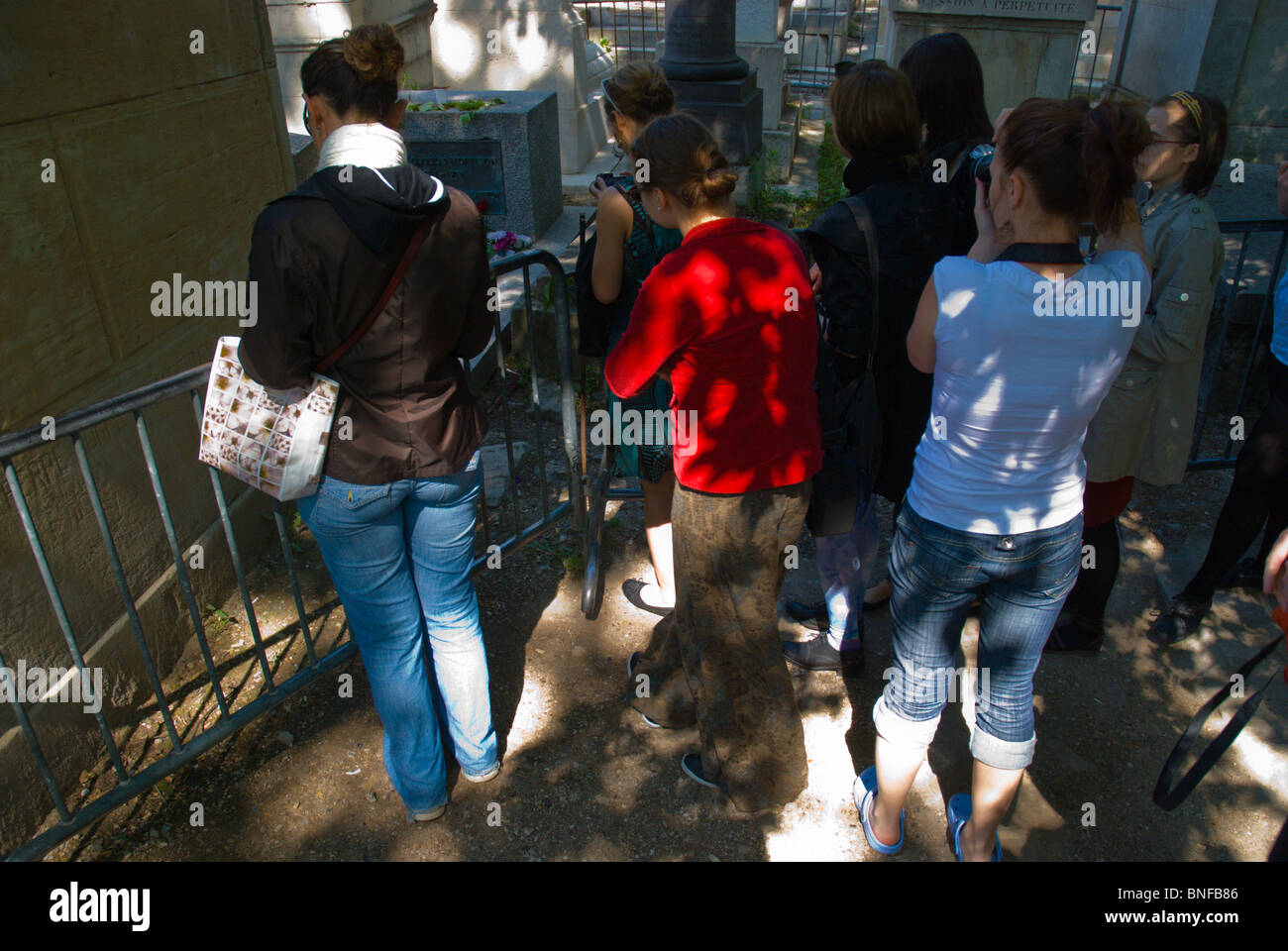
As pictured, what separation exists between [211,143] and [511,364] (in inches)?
100

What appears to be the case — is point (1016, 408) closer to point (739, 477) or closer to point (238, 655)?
point (739, 477)

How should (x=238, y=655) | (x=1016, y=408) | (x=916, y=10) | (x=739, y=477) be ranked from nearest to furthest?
(x=1016, y=408), (x=739, y=477), (x=238, y=655), (x=916, y=10)

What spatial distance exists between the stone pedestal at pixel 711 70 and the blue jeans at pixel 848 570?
222 inches

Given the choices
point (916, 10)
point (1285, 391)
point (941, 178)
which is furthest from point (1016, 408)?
point (916, 10)

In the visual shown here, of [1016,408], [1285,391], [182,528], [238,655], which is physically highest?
[1016,408]

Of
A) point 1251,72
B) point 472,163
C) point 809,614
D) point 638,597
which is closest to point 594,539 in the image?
point 638,597

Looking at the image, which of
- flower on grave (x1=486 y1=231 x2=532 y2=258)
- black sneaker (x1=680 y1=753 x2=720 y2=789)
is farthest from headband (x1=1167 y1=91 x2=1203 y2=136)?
flower on grave (x1=486 y1=231 x2=532 y2=258)

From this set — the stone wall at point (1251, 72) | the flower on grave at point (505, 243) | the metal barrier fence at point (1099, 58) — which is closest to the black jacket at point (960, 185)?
the flower on grave at point (505, 243)

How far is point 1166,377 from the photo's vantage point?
3.21m

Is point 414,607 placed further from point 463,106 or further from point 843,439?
point 463,106

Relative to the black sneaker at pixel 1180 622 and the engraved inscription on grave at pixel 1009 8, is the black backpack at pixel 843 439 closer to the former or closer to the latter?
the black sneaker at pixel 1180 622

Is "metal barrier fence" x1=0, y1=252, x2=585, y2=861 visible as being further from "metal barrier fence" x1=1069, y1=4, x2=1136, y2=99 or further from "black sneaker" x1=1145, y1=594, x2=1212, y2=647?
"metal barrier fence" x1=1069, y1=4, x2=1136, y2=99

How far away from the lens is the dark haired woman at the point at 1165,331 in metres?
3.00
